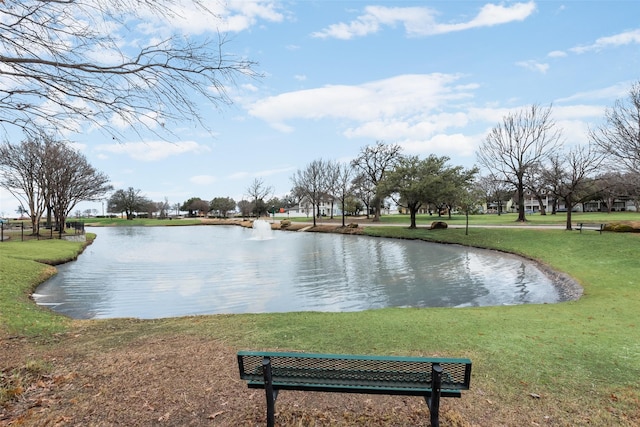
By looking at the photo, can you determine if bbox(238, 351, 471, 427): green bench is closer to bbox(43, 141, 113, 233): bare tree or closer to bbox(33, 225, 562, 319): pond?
bbox(33, 225, 562, 319): pond

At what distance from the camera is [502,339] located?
5.43 metres

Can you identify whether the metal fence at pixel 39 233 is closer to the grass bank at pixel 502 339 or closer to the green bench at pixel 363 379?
the grass bank at pixel 502 339

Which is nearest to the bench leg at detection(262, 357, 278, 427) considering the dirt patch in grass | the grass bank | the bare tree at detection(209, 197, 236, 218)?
the dirt patch in grass

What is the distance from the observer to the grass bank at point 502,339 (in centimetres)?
346

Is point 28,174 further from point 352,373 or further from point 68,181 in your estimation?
point 352,373

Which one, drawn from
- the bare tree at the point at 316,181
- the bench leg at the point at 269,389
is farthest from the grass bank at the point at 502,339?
the bare tree at the point at 316,181

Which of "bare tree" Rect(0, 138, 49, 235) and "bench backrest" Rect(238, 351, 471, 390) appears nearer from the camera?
"bench backrest" Rect(238, 351, 471, 390)

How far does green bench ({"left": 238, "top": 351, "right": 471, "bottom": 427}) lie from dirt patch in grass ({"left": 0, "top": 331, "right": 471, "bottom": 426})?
385 mm

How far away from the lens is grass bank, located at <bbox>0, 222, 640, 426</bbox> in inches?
136

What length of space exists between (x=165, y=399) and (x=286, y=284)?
30.8ft

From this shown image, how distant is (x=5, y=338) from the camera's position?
18.7ft

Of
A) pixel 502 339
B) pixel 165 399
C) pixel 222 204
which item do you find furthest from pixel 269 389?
pixel 222 204

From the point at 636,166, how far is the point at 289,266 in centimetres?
1849

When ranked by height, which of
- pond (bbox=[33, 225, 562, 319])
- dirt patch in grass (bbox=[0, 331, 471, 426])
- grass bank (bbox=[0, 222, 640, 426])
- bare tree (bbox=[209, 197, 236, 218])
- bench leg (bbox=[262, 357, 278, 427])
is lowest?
pond (bbox=[33, 225, 562, 319])
